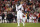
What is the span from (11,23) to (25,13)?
1.56ft

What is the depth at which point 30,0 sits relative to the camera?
5.50 feet

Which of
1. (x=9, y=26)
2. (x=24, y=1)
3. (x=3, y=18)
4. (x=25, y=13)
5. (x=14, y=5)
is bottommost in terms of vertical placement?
(x=9, y=26)

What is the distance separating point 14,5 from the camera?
1664 millimetres

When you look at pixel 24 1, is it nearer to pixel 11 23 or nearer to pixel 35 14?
pixel 35 14

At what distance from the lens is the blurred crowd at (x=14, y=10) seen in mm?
1658

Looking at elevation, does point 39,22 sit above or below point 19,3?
below

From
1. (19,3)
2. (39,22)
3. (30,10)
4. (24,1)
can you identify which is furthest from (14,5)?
(39,22)

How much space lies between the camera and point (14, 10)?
1659mm

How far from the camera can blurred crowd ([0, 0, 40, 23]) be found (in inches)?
65.3

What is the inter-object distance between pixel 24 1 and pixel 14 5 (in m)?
0.30

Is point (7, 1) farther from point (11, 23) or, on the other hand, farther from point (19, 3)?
point (11, 23)

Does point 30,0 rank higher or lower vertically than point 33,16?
higher

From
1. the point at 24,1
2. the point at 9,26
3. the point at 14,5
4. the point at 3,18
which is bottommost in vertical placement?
the point at 9,26

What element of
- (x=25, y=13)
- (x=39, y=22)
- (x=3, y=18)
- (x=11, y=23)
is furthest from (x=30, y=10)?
(x=3, y=18)
